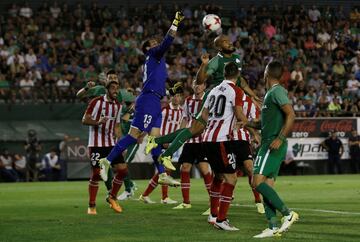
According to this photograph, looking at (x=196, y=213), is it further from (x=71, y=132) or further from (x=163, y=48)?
(x=71, y=132)

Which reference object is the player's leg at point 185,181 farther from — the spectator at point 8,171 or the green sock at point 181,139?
the spectator at point 8,171

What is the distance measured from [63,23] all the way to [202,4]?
27.0 feet

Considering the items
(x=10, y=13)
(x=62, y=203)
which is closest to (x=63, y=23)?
(x=10, y=13)

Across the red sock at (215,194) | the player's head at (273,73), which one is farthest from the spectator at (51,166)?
the player's head at (273,73)

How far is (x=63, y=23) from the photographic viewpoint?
129 feet

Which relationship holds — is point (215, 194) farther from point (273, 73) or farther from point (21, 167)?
point (21, 167)

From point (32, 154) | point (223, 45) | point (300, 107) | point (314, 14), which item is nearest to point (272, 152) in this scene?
point (223, 45)

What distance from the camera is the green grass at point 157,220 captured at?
12.4 metres

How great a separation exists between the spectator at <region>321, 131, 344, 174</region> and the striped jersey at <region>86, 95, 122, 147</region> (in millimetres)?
20103

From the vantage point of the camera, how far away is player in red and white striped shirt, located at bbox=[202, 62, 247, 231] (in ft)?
43.5

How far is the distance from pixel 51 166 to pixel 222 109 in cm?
2136

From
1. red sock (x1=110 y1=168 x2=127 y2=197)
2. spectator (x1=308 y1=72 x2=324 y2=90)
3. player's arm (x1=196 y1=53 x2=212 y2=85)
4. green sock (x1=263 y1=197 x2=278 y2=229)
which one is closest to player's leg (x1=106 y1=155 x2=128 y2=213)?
red sock (x1=110 y1=168 x2=127 y2=197)

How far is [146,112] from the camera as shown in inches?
653

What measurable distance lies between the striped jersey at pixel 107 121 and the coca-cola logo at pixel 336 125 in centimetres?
2050
